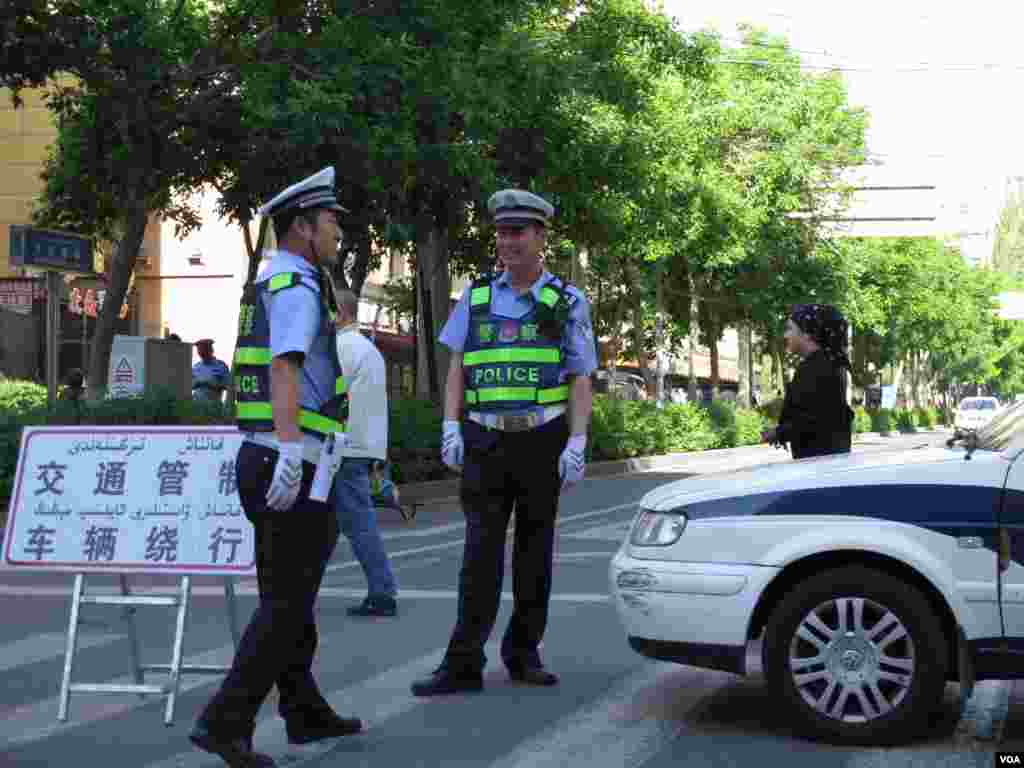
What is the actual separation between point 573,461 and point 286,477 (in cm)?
196

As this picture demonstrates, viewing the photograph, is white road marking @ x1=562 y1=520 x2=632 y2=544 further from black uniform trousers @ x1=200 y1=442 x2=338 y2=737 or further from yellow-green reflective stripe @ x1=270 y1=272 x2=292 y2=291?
yellow-green reflective stripe @ x1=270 y1=272 x2=292 y2=291

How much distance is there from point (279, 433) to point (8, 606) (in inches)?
225

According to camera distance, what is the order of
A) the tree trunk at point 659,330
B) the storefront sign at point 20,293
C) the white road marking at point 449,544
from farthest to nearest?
the tree trunk at point 659,330 → the storefront sign at point 20,293 → the white road marking at point 449,544

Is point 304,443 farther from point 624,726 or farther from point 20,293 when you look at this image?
point 20,293

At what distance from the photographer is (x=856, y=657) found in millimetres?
6363

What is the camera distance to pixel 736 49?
44.9 m

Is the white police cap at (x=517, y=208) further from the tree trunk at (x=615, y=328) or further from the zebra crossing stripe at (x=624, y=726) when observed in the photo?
the tree trunk at (x=615, y=328)

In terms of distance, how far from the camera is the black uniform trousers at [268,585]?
582 centimetres

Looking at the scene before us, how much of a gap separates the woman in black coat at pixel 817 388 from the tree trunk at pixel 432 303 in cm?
1722

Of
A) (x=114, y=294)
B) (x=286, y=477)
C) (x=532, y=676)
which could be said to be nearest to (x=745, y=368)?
Answer: (x=114, y=294)

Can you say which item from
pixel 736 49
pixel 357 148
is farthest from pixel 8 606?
pixel 736 49

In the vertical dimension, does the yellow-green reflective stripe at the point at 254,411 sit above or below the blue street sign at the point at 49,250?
below

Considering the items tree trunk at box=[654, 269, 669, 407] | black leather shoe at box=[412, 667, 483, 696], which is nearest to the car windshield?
black leather shoe at box=[412, 667, 483, 696]

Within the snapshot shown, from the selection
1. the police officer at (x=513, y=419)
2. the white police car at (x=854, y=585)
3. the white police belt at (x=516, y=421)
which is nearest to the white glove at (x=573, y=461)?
the police officer at (x=513, y=419)
